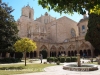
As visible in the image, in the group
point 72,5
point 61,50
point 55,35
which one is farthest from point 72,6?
point 55,35

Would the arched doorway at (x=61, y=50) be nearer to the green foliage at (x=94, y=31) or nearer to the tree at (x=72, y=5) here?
the green foliage at (x=94, y=31)

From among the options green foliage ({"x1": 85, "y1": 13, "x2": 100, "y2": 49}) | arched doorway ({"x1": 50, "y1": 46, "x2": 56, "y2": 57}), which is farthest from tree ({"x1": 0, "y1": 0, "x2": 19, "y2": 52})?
arched doorway ({"x1": 50, "y1": 46, "x2": 56, "y2": 57})

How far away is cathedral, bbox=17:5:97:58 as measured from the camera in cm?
3472

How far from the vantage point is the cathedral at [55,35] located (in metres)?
34.7

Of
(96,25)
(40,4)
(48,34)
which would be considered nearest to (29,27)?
(48,34)

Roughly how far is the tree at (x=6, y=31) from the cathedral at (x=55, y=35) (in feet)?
37.3

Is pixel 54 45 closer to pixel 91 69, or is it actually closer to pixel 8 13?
pixel 8 13

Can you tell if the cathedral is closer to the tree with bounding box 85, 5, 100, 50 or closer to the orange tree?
the tree with bounding box 85, 5, 100, 50

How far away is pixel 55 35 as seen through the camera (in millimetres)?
48312

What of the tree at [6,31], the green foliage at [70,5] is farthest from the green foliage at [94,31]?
the green foliage at [70,5]

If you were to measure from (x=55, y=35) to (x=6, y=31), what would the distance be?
92.3ft

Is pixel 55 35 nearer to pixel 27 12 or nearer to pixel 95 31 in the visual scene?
pixel 27 12

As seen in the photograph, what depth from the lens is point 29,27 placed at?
50.2m

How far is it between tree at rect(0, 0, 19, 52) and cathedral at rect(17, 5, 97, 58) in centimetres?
1136
